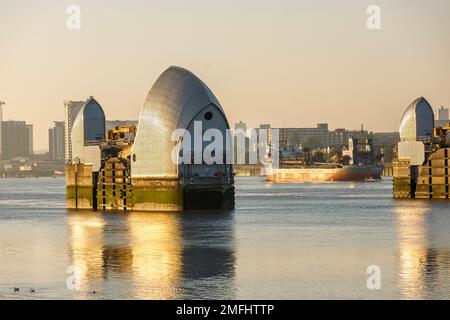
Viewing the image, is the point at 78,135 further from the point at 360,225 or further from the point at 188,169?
the point at 360,225

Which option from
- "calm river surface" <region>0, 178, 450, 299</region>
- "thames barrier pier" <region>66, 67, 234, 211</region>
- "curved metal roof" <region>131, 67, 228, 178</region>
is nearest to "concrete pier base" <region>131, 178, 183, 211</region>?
"thames barrier pier" <region>66, 67, 234, 211</region>

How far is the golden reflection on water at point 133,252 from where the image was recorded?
3838 centimetres

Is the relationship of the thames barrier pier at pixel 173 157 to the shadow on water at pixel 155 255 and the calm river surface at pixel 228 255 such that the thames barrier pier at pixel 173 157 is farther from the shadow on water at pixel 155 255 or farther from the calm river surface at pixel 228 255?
the shadow on water at pixel 155 255

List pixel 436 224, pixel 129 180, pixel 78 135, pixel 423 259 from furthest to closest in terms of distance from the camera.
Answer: pixel 78 135 → pixel 129 180 → pixel 436 224 → pixel 423 259

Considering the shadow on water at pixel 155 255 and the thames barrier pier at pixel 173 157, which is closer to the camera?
the shadow on water at pixel 155 255

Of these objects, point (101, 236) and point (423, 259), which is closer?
point (423, 259)

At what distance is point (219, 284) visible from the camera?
3831 centimetres

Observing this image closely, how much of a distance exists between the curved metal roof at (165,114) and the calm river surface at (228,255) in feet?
12.0

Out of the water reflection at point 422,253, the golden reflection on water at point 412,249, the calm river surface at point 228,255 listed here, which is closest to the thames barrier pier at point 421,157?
the golden reflection on water at point 412,249

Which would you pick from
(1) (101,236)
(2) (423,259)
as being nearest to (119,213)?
(1) (101,236)

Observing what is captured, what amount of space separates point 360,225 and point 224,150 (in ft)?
50.2

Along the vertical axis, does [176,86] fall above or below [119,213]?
above

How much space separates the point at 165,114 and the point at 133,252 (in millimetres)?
27932

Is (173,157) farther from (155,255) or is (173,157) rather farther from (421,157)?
(155,255)
